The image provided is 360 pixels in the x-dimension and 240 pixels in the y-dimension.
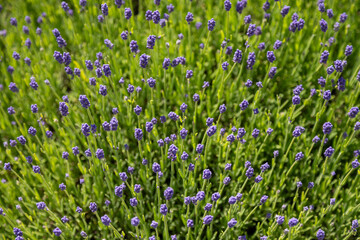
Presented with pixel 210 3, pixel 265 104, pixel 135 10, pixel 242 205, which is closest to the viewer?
pixel 242 205

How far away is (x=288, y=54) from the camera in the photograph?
14.2ft

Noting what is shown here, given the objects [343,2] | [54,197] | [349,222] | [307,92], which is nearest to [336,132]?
[307,92]

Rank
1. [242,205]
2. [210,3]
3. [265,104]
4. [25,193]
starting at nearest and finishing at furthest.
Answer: [242,205], [25,193], [265,104], [210,3]

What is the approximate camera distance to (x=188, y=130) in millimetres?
3932

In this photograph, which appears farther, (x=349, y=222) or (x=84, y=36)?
(x=84, y=36)

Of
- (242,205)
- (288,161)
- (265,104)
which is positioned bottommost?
(242,205)

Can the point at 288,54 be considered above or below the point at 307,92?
above

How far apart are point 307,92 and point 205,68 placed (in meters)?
1.28

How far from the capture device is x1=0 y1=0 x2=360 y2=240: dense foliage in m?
3.28

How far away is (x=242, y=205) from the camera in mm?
3301

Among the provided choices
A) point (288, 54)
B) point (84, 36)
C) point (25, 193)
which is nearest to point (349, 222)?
point (288, 54)

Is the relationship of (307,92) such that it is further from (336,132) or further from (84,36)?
(84,36)

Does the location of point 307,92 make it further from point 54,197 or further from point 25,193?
point 25,193

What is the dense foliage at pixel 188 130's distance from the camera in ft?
10.7
